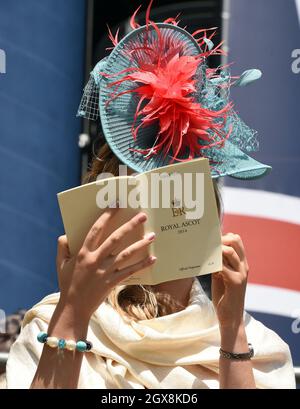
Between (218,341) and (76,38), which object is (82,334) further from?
(76,38)

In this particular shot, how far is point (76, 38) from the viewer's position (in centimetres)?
293

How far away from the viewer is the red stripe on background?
2.56m

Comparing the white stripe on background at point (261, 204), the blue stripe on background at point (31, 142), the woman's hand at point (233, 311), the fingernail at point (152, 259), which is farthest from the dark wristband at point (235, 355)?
the blue stripe on background at point (31, 142)

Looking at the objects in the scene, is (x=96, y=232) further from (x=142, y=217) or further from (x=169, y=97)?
(x=169, y=97)

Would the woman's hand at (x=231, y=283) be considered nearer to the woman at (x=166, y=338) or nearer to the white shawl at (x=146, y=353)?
the woman at (x=166, y=338)

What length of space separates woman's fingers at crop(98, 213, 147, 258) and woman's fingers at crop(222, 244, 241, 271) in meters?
0.21

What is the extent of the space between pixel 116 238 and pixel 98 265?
50 mm

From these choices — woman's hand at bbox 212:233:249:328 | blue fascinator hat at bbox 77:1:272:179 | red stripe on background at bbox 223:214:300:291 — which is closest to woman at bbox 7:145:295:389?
woman's hand at bbox 212:233:249:328

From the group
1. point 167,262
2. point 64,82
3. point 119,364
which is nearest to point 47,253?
point 64,82

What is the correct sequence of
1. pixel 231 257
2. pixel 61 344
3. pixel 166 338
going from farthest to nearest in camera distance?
pixel 166 338, pixel 231 257, pixel 61 344

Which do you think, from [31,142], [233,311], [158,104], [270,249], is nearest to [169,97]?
[158,104]

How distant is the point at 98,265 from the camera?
1.21 m

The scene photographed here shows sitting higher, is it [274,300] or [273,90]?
[273,90]

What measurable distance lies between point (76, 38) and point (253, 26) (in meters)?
0.67
